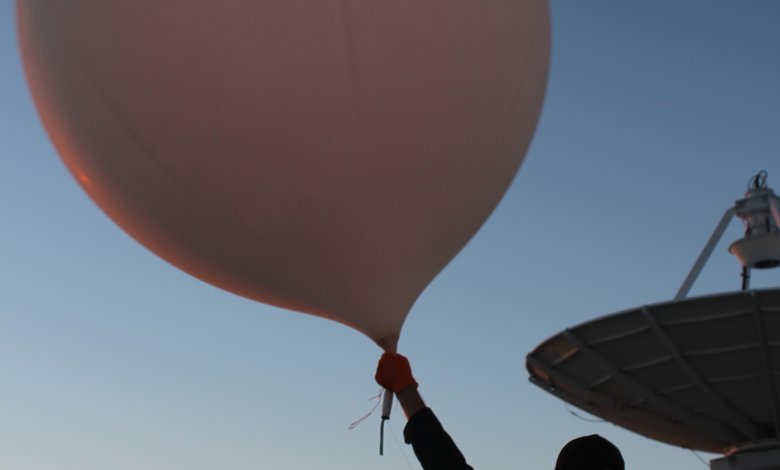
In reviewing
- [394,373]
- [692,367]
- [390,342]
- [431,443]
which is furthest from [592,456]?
[692,367]

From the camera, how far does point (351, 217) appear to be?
4488 mm

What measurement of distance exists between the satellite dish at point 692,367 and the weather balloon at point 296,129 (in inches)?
355

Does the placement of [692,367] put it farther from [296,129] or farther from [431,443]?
[431,443]

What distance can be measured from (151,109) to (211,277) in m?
0.81

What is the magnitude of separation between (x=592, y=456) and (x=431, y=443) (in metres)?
0.94

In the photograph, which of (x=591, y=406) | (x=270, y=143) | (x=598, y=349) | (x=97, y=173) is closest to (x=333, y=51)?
(x=270, y=143)

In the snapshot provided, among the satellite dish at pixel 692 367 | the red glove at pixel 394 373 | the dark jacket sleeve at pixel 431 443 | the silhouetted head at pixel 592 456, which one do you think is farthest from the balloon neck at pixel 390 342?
the satellite dish at pixel 692 367

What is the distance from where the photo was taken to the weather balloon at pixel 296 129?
13.9ft

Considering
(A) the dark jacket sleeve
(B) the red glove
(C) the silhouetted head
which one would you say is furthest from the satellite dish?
(C) the silhouetted head

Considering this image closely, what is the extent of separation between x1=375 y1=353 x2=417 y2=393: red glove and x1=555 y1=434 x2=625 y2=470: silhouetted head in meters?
1.36

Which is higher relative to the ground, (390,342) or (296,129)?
(296,129)

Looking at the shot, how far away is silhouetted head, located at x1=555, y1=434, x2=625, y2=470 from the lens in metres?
2.65

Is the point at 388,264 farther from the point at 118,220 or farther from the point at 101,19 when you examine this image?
the point at 101,19

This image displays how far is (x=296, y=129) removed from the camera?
4277mm
